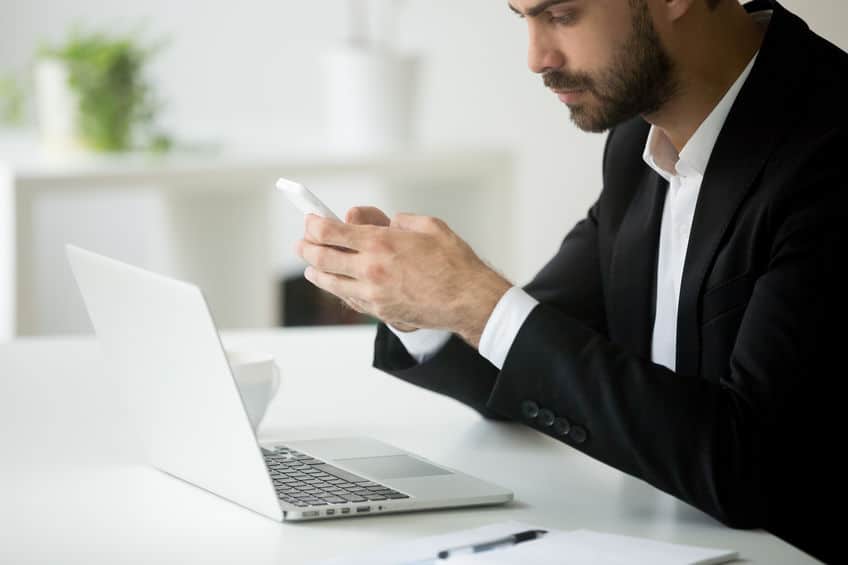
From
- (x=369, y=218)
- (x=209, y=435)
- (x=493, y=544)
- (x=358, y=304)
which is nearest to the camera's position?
(x=493, y=544)

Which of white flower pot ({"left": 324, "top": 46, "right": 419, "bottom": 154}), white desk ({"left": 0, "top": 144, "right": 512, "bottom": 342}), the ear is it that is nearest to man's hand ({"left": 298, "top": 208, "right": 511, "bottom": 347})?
the ear

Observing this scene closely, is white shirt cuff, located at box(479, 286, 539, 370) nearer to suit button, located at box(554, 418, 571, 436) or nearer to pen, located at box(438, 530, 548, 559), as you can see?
suit button, located at box(554, 418, 571, 436)

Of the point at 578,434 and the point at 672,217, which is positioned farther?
the point at 672,217

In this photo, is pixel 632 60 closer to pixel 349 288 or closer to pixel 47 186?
pixel 349 288

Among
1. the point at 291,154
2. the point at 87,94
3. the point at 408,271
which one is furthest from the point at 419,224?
the point at 87,94

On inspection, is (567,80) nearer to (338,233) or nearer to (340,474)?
(338,233)

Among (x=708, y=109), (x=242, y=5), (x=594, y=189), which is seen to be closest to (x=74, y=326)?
(x=242, y=5)

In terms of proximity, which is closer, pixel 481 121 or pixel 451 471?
pixel 451 471

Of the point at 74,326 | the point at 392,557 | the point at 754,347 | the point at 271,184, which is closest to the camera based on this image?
the point at 392,557

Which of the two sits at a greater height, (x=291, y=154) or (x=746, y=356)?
(x=291, y=154)

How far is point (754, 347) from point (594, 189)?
1942 millimetres

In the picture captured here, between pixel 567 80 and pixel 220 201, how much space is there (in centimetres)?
238

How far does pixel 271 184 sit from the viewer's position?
3.67m

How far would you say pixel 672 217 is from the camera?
1.52 m
